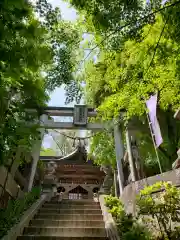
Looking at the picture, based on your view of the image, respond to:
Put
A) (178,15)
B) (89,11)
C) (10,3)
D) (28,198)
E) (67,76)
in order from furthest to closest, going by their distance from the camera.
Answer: (28,198)
(67,76)
(89,11)
(178,15)
(10,3)

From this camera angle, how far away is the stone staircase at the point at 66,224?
199 inches

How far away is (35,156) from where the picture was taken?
1035cm

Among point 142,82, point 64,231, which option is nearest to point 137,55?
point 142,82

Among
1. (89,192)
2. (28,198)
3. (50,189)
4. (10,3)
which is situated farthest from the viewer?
(89,192)

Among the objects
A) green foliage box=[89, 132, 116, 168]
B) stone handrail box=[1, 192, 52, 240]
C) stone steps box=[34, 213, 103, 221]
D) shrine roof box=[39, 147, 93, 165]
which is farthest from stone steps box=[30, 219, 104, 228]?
shrine roof box=[39, 147, 93, 165]

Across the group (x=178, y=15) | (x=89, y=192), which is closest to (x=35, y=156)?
(x=89, y=192)

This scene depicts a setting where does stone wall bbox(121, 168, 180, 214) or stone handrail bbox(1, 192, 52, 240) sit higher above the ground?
stone wall bbox(121, 168, 180, 214)

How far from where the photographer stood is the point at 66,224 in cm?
620

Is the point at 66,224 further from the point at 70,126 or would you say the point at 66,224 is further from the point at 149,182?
the point at 70,126

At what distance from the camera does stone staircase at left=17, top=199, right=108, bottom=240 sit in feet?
16.6

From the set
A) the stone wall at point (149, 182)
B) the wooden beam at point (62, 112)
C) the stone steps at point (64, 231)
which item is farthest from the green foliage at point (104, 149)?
the stone steps at point (64, 231)

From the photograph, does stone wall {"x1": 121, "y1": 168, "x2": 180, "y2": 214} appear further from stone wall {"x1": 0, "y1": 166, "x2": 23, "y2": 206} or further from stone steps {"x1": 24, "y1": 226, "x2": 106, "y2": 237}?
stone wall {"x1": 0, "y1": 166, "x2": 23, "y2": 206}

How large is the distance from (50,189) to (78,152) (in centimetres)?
777

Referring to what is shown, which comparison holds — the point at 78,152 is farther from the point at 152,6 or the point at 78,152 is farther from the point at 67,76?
the point at 152,6
